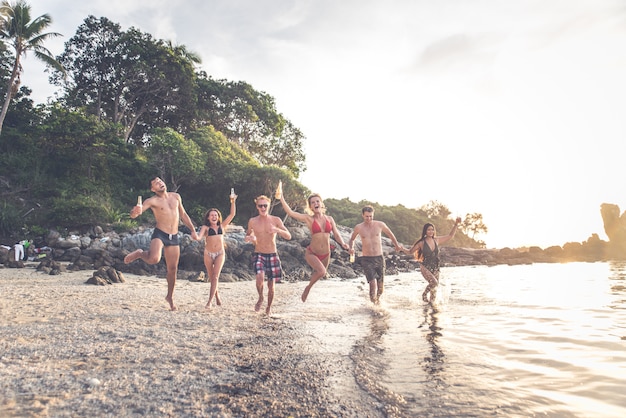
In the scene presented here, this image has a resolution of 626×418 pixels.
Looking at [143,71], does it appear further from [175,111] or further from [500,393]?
[500,393]

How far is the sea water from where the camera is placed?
3.08 meters

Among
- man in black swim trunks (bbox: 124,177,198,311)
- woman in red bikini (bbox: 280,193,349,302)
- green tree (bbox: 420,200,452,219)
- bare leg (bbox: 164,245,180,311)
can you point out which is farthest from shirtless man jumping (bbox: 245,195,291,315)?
green tree (bbox: 420,200,452,219)

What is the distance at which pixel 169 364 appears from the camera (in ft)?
12.0

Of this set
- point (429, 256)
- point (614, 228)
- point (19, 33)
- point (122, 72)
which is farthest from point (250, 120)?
point (614, 228)

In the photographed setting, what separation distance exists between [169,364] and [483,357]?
3.40m

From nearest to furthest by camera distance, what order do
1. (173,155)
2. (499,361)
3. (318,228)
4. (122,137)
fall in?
(499,361), (318,228), (173,155), (122,137)

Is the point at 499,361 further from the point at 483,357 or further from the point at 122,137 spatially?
the point at 122,137

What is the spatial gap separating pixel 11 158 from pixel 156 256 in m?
25.7

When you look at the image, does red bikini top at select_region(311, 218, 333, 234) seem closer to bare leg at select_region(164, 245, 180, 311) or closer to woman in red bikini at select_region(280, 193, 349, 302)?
woman in red bikini at select_region(280, 193, 349, 302)

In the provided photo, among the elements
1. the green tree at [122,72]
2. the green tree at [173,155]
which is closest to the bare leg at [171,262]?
the green tree at [173,155]

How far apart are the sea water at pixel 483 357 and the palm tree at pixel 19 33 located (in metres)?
24.0

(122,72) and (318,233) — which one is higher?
(122,72)

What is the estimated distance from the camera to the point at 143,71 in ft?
106

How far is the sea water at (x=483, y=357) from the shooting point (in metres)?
3.08
